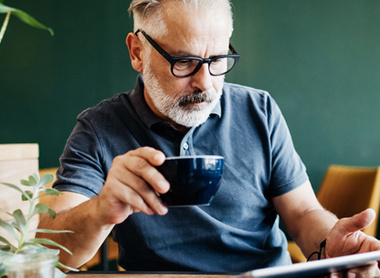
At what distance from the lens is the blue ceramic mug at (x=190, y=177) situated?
24.3 inches

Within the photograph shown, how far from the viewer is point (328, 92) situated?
322 cm

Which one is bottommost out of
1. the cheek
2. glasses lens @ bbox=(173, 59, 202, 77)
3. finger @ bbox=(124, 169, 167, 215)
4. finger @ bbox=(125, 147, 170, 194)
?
finger @ bbox=(124, 169, 167, 215)

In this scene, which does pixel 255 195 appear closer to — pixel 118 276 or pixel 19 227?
pixel 118 276

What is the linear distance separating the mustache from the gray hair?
205 mm

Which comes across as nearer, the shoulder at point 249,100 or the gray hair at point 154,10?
the gray hair at point 154,10

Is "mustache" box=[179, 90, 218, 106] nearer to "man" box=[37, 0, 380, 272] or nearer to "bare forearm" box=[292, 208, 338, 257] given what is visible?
"man" box=[37, 0, 380, 272]

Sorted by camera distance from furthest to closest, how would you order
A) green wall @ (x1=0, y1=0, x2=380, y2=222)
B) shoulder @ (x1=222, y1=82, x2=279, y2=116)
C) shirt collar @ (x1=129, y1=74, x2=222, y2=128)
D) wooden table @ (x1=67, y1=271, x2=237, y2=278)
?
green wall @ (x1=0, y1=0, x2=380, y2=222) < shoulder @ (x1=222, y1=82, x2=279, y2=116) < shirt collar @ (x1=129, y1=74, x2=222, y2=128) < wooden table @ (x1=67, y1=271, x2=237, y2=278)

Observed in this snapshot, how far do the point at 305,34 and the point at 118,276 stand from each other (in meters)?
2.91

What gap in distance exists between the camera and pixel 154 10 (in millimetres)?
1180

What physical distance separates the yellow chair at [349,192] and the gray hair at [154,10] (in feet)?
5.24

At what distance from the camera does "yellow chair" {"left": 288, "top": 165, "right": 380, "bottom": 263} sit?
232 centimetres

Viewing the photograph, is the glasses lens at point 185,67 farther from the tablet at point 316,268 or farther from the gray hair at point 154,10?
the tablet at point 316,268

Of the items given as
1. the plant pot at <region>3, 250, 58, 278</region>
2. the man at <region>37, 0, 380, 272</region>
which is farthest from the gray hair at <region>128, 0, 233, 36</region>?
the plant pot at <region>3, 250, 58, 278</region>

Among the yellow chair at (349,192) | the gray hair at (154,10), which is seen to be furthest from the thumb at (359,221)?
the yellow chair at (349,192)
